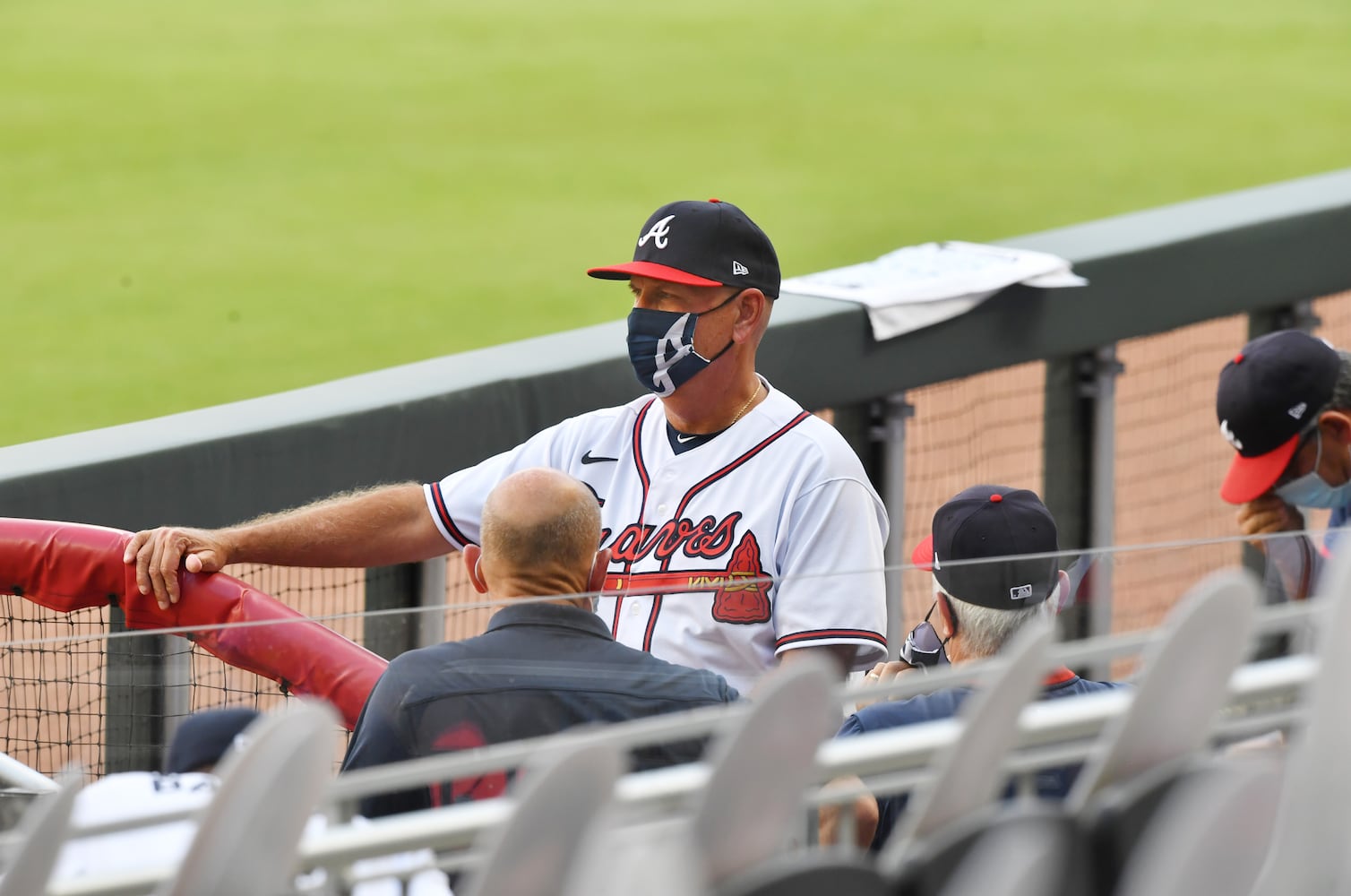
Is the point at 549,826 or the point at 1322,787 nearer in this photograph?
the point at 549,826

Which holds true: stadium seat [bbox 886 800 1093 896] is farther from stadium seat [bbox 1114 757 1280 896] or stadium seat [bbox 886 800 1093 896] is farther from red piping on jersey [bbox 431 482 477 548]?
red piping on jersey [bbox 431 482 477 548]

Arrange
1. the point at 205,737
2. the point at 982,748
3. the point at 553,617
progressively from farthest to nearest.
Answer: the point at 553,617 → the point at 205,737 → the point at 982,748

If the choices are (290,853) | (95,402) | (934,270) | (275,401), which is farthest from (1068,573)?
(95,402)

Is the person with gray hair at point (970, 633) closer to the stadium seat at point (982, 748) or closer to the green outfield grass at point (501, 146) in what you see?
the stadium seat at point (982, 748)

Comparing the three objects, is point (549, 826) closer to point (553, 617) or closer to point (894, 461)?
point (553, 617)

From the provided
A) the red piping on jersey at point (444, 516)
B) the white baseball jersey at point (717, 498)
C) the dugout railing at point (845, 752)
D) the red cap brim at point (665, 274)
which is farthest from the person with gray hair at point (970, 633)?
the red piping on jersey at point (444, 516)

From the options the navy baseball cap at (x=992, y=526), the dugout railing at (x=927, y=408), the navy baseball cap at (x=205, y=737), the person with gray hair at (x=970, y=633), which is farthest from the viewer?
the dugout railing at (x=927, y=408)

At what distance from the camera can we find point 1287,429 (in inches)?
127

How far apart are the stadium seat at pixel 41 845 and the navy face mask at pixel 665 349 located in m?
1.91

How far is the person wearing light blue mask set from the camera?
10.6ft

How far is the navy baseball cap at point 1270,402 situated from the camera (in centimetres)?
322

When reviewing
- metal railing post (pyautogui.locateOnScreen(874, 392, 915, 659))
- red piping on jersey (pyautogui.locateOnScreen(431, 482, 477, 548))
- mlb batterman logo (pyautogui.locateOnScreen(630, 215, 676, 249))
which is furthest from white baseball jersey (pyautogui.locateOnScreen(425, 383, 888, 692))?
metal railing post (pyautogui.locateOnScreen(874, 392, 915, 659))

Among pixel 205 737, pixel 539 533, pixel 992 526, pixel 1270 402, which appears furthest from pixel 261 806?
pixel 1270 402

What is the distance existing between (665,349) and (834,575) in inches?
53.9
